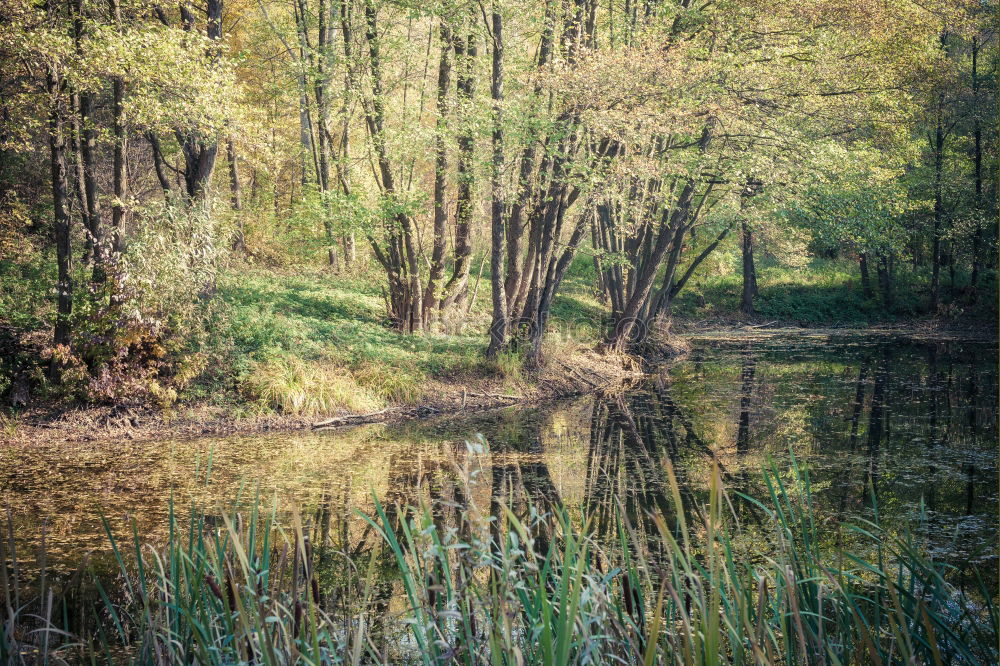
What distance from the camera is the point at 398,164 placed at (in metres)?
16.4

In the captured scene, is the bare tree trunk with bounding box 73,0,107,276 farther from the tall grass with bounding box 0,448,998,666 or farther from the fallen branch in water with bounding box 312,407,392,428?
the tall grass with bounding box 0,448,998,666

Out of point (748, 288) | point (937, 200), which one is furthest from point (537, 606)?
point (748, 288)

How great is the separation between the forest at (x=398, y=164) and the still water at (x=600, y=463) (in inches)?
68.3

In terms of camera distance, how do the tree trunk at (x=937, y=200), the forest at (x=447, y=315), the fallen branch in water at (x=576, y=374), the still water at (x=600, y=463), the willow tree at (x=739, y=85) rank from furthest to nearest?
the tree trunk at (x=937, y=200)
the fallen branch in water at (x=576, y=374)
the willow tree at (x=739, y=85)
the forest at (x=447, y=315)
the still water at (x=600, y=463)

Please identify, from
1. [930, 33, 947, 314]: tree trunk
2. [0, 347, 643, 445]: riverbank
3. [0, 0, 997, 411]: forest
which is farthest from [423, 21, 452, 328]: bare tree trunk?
[930, 33, 947, 314]: tree trunk

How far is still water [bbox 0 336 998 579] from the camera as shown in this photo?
6.82m

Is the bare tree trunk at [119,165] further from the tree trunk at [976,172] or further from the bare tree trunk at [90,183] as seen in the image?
the tree trunk at [976,172]

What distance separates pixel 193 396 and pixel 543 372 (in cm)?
621

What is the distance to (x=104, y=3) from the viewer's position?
1143 cm

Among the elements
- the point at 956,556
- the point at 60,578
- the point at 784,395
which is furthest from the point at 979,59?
the point at 60,578

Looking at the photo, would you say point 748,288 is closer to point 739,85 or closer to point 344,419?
point 739,85

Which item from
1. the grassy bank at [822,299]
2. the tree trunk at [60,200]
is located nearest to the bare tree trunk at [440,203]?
the tree trunk at [60,200]

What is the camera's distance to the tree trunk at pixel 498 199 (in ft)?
42.9

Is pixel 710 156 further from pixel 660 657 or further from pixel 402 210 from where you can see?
pixel 660 657
